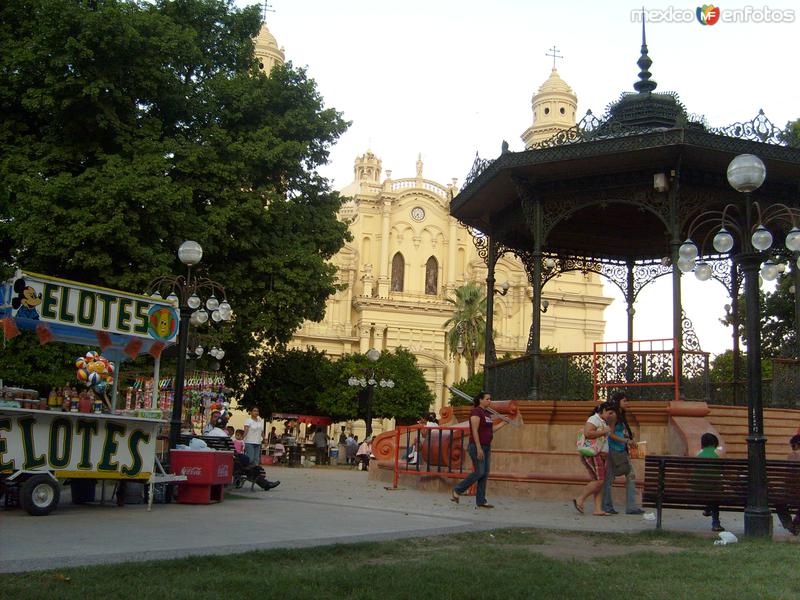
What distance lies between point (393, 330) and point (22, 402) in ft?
166

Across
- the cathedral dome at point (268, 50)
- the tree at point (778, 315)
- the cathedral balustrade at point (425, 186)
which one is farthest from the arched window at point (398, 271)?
the tree at point (778, 315)

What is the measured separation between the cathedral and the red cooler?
156 feet

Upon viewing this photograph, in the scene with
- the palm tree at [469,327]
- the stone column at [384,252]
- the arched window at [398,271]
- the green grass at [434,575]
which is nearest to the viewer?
the green grass at [434,575]

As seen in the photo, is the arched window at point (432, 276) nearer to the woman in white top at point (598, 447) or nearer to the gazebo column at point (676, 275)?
the gazebo column at point (676, 275)

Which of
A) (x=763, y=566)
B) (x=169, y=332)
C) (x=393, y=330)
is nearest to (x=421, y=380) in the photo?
(x=393, y=330)

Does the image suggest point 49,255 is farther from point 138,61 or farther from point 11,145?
point 138,61

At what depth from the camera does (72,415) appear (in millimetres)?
9539

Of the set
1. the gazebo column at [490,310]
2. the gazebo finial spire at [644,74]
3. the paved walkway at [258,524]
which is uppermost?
the gazebo finial spire at [644,74]

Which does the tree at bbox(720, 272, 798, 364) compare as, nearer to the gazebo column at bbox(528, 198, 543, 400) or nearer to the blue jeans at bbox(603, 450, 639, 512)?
the gazebo column at bbox(528, 198, 543, 400)

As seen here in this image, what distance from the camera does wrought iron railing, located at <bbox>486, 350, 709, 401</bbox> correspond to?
14578 mm

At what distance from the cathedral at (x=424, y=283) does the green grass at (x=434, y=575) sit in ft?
170

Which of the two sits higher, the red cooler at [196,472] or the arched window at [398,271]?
the arched window at [398,271]

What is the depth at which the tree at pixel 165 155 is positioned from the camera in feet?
67.5

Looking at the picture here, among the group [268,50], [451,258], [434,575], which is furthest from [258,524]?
[268,50]
